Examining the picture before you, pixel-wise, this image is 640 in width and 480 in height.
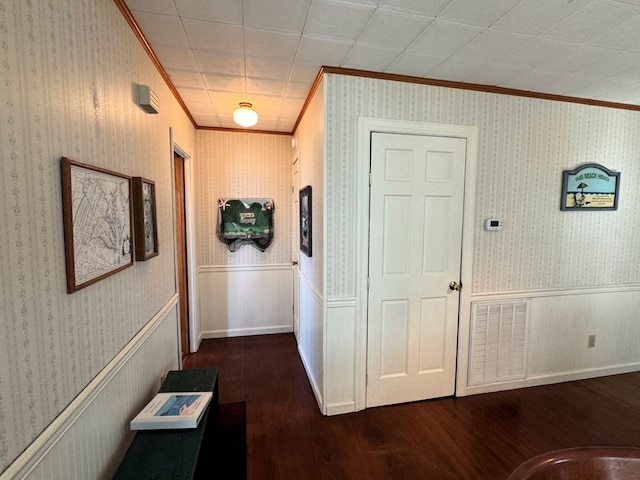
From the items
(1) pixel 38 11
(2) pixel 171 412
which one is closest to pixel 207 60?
(1) pixel 38 11

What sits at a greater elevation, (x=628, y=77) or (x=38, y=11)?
(x=628, y=77)

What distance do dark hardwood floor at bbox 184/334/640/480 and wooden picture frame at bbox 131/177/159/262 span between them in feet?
4.62

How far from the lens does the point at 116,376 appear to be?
1.31 meters

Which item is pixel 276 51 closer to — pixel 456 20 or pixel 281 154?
pixel 456 20

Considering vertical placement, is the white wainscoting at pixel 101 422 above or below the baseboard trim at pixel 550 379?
above

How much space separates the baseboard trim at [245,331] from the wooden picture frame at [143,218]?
2.14m

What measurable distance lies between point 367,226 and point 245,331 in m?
2.34

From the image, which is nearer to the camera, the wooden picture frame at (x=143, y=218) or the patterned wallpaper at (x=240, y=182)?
the wooden picture frame at (x=143, y=218)

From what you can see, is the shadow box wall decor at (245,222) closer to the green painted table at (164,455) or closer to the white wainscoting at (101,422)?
the white wainscoting at (101,422)

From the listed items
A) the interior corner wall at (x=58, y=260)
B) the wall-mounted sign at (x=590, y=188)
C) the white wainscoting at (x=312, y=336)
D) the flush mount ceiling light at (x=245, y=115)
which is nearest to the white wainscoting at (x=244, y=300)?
the white wainscoting at (x=312, y=336)

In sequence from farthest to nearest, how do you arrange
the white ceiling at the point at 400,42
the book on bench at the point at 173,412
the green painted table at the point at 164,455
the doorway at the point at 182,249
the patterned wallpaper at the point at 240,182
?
the patterned wallpaper at the point at 240,182
the doorway at the point at 182,249
the white ceiling at the point at 400,42
the book on bench at the point at 173,412
the green painted table at the point at 164,455

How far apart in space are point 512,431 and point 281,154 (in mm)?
3378

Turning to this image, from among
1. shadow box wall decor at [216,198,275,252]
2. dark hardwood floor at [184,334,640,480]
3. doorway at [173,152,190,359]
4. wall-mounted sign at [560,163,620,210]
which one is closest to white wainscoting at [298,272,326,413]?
dark hardwood floor at [184,334,640,480]

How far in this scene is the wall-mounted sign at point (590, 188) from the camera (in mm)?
2539
